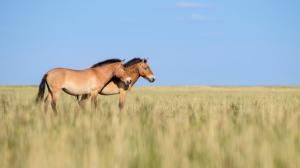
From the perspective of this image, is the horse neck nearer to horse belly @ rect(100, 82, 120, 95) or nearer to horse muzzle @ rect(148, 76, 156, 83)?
horse muzzle @ rect(148, 76, 156, 83)

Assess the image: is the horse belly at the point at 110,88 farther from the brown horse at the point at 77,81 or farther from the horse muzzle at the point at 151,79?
the horse muzzle at the point at 151,79

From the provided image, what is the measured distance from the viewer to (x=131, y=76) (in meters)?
16.8

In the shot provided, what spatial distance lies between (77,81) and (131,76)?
2705 millimetres

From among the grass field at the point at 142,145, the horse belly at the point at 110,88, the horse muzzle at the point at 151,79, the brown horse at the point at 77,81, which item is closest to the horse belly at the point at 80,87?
the brown horse at the point at 77,81

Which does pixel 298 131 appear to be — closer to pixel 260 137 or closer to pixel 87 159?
pixel 260 137

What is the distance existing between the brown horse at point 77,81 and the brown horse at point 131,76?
0.71m

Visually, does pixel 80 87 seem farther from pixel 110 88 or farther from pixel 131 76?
pixel 131 76

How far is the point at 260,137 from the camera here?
16.0 ft

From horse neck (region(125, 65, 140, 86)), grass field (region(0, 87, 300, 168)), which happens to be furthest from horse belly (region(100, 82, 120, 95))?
grass field (region(0, 87, 300, 168))

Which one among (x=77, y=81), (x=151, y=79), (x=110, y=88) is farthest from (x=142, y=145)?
(x=151, y=79)

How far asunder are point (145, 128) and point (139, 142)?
106 cm

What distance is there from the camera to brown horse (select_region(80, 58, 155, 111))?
16266 mm

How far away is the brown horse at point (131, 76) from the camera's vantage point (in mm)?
16266

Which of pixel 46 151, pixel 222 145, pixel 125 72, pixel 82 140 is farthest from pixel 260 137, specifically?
pixel 125 72
